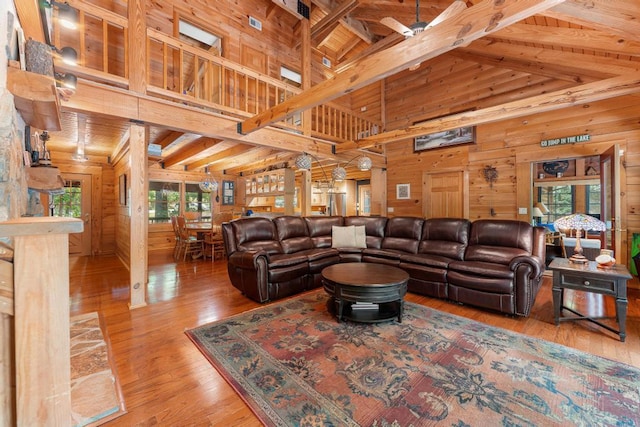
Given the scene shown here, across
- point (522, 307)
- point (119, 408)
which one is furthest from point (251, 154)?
point (522, 307)

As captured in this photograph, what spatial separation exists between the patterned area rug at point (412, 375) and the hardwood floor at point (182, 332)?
151 millimetres

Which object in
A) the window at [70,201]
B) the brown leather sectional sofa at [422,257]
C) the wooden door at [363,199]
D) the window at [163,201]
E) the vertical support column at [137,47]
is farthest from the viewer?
the wooden door at [363,199]

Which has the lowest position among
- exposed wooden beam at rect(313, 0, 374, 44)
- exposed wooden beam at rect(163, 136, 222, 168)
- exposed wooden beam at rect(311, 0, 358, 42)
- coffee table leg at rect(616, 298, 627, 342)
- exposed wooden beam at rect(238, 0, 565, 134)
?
coffee table leg at rect(616, 298, 627, 342)

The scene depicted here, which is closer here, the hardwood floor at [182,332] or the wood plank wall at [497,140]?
the hardwood floor at [182,332]

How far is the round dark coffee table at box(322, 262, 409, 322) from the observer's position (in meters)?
2.68

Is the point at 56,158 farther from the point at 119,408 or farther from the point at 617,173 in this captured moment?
the point at 617,173

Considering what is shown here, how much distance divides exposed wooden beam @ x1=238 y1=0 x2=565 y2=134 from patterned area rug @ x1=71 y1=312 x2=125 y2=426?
291cm

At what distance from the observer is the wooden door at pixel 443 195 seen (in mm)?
5812

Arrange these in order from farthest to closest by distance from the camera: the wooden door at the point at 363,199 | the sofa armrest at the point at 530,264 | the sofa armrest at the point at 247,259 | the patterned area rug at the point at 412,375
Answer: the wooden door at the point at 363,199 → the sofa armrest at the point at 247,259 → the sofa armrest at the point at 530,264 → the patterned area rug at the point at 412,375

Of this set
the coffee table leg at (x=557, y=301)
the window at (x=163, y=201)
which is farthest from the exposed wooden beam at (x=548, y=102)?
the window at (x=163, y=201)

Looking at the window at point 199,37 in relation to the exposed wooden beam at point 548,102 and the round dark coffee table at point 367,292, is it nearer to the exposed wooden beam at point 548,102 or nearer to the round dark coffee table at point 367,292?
the exposed wooden beam at point 548,102

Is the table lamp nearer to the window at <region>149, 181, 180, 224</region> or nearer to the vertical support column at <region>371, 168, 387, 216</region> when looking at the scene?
the vertical support column at <region>371, 168, 387, 216</region>

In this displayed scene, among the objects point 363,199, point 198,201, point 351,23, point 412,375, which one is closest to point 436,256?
point 412,375

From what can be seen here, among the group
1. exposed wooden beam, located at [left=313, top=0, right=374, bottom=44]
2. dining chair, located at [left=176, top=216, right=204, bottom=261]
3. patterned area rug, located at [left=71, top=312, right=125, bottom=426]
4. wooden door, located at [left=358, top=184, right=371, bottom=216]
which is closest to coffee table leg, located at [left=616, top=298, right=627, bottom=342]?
patterned area rug, located at [left=71, top=312, right=125, bottom=426]
